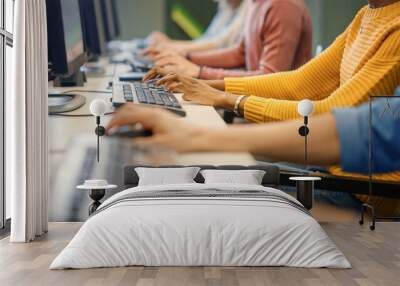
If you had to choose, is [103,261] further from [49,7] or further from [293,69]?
[293,69]

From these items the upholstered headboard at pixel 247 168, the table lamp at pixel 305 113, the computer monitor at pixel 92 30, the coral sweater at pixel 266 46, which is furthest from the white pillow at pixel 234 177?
the computer monitor at pixel 92 30

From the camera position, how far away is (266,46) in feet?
22.0

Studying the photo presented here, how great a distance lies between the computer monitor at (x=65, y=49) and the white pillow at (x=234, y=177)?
158 cm

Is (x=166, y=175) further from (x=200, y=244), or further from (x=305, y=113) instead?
(x=200, y=244)

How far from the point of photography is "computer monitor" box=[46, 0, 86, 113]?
5945 millimetres

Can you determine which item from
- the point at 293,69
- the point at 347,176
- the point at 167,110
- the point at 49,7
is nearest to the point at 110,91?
the point at 167,110

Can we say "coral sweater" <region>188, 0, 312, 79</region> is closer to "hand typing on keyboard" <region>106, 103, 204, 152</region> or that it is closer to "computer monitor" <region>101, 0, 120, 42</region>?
"hand typing on keyboard" <region>106, 103, 204, 152</region>

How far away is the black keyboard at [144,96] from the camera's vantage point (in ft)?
21.8

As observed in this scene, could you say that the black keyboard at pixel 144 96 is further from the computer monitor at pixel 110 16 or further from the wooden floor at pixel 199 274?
the wooden floor at pixel 199 274

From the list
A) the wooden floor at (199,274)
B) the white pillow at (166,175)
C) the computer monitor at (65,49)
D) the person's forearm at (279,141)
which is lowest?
the wooden floor at (199,274)

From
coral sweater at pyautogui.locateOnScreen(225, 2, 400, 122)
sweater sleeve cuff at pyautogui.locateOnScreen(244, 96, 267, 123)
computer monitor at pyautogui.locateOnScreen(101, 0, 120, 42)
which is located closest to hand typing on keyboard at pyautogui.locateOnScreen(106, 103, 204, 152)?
sweater sleeve cuff at pyautogui.locateOnScreen(244, 96, 267, 123)

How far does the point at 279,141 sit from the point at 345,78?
92cm

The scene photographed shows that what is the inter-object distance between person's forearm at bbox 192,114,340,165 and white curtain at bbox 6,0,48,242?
5.42ft

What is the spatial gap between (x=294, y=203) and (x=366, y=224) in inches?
74.9
